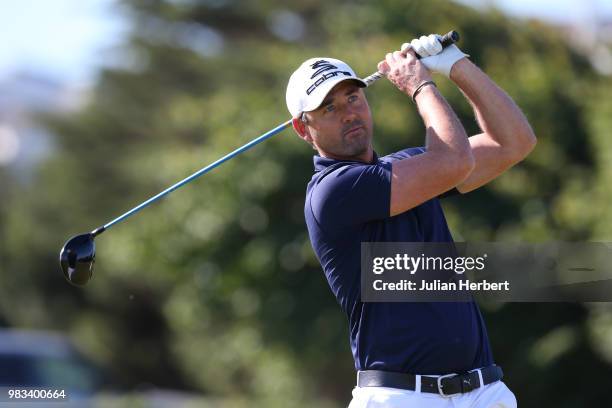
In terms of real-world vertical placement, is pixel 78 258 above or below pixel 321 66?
below

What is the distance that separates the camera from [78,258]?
15.8 ft

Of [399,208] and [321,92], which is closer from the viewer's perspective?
[399,208]

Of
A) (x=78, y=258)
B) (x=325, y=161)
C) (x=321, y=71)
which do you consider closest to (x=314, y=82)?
(x=321, y=71)

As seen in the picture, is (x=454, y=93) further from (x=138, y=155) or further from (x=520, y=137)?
(x=138, y=155)

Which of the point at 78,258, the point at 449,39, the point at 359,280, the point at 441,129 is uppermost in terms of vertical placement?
the point at 449,39

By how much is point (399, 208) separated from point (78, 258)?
1.55 metres

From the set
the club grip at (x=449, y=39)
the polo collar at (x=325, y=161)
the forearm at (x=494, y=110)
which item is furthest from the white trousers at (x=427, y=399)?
the club grip at (x=449, y=39)

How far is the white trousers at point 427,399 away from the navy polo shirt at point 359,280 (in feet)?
0.28

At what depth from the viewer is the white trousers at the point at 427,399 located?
403cm

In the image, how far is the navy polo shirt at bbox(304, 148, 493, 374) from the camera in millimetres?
4051

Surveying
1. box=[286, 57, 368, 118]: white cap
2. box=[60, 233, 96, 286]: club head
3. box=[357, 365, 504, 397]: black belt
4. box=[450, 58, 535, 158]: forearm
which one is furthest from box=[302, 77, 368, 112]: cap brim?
box=[60, 233, 96, 286]: club head

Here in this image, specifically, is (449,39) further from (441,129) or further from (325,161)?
(325,161)

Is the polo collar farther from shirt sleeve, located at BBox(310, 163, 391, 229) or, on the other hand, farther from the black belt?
the black belt

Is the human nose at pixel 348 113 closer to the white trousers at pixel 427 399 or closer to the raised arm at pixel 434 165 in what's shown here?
the raised arm at pixel 434 165
